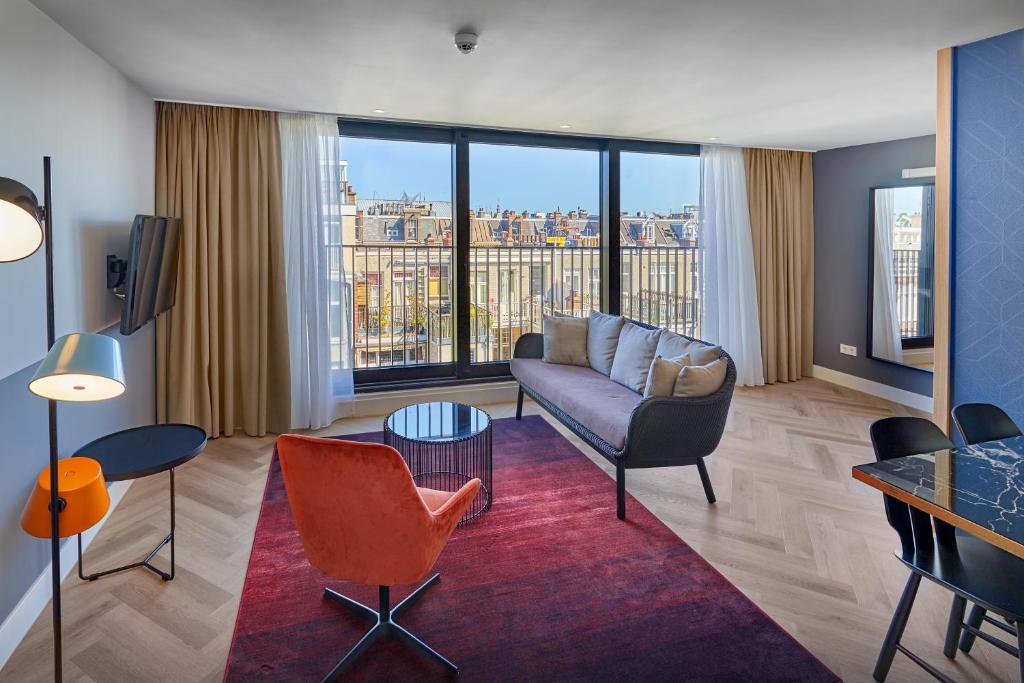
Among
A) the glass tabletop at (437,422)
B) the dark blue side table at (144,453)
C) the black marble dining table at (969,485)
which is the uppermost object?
the black marble dining table at (969,485)

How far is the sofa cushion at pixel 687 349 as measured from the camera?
3256mm

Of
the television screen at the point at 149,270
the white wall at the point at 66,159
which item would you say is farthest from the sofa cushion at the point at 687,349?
the white wall at the point at 66,159

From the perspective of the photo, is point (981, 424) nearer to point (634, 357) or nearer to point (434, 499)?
point (634, 357)

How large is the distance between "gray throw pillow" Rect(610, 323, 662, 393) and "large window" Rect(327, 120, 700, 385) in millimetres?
1477

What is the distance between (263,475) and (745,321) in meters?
4.50

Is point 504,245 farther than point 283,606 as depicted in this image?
Yes

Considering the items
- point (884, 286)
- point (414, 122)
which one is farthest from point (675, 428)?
point (884, 286)

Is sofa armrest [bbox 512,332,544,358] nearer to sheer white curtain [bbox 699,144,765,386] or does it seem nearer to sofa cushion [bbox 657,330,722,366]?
sofa cushion [bbox 657,330,722,366]

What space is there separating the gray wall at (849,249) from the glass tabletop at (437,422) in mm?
4165

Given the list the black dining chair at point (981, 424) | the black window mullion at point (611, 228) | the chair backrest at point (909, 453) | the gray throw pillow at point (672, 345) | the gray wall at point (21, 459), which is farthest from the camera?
the black window mullion at point (611, 228)

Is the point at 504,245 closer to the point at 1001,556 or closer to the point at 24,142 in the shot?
the point at 24,142

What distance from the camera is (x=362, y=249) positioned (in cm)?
511

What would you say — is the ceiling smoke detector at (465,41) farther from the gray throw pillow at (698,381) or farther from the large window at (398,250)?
the large window at (398,250)

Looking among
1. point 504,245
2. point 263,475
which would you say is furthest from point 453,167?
point 263,475
